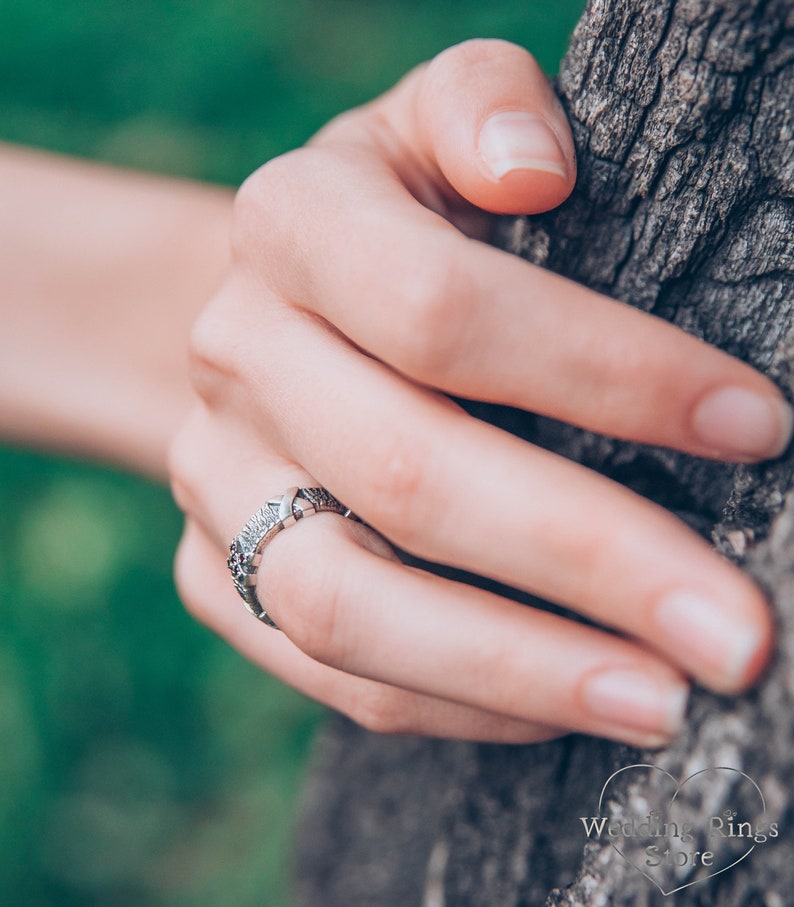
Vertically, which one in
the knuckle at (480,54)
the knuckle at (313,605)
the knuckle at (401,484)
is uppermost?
the knuckle at (480,54)

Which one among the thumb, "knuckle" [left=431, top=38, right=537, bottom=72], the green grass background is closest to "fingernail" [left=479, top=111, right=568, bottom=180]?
the thumb

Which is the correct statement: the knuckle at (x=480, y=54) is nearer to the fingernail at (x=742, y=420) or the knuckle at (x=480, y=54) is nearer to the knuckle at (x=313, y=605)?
the fingernail at (x=742, y=420)

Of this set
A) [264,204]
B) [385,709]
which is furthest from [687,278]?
[385,709]

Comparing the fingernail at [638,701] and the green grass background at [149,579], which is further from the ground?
the fingernail at [638,701]

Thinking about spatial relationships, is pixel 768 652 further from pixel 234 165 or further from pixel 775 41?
pixel 234 165

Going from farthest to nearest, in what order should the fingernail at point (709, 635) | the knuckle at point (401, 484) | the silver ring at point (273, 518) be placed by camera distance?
the silver ring at point (273, 518), the knuckle at point (401, 484), the fingernail at point (709, 635)

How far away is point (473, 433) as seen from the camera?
0.70m

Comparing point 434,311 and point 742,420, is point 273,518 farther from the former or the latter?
point 742,420

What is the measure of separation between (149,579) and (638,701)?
1861 mm

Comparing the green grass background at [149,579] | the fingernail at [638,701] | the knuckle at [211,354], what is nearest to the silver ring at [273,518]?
the knuckle at [211,354]

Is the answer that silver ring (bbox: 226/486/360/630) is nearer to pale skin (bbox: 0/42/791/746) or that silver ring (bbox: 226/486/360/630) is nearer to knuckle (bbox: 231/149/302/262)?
pale skin (bbox: 0/42/791/746)

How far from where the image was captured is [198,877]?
218 centimetres

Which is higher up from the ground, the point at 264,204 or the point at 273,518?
the point at 264,204

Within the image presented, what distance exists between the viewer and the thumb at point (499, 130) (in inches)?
29.2
